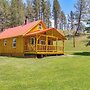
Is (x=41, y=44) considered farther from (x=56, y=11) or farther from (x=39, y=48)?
(x=56, y=11)

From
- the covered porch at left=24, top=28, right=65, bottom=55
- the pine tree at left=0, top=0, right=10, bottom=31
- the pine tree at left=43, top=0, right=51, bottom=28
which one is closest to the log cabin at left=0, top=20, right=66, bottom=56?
the covered porch at left=24, top=28, right=65, bottom=55

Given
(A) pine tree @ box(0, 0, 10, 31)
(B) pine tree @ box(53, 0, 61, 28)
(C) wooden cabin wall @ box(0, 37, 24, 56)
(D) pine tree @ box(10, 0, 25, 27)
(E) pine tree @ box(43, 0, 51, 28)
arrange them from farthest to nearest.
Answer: (B) pine tree @ box(53, 0, 61, 28) < (E) pine tree @ box(43, 0, 51, 28) < (D) pine tree @ box(10, 0, 25, 27) < (A) pine tree @ box(0, 0, 10, 31) < (C) wooden cabin wall @ box(0, 37, 24, 56)

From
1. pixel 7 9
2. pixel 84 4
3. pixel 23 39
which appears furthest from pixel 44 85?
pixel 7 9

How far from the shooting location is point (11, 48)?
39.3 m

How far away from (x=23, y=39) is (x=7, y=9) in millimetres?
39065

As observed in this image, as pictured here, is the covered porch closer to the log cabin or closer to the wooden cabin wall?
the log cabin

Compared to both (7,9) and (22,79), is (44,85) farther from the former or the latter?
(7,9)

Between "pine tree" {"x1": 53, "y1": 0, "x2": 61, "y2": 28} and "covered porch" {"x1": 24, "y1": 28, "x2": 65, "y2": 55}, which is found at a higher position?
"pine tree" {"x1": 53, "y1": 0, "x2": 61, "y2": 28}

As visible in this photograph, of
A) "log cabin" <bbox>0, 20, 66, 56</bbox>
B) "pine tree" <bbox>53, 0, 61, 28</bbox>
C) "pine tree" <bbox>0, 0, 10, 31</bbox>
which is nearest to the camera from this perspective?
"log cabin" <bbox>0, 20, 66, 56</bbox>

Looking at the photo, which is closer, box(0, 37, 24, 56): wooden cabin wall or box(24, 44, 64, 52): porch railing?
box(24, 44, 64, 52): porch railing

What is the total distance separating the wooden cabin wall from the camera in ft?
120

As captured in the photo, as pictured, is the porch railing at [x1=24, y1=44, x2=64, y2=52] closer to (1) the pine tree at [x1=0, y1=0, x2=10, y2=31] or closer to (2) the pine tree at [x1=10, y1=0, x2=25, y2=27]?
(2) the pine tree at [x1=10, y1=0, x2=25, y2=27]

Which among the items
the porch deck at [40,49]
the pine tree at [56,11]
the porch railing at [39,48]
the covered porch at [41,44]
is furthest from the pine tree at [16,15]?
the porch deck at [40,49]

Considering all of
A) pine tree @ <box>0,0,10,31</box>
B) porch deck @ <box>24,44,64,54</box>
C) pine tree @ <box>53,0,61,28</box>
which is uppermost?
pine tree @ <box>53,0,61,28</box>
